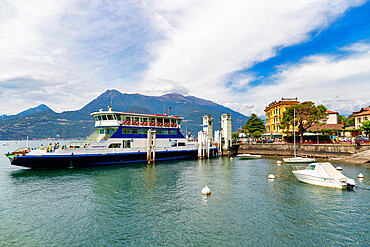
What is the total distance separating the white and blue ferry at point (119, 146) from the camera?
96.6 feet

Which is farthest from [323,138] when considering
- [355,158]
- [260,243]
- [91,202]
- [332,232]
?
[91,202]

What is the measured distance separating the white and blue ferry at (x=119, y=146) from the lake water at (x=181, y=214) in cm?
748

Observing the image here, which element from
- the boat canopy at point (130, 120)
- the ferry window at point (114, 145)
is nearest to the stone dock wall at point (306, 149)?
the boat canopy at point (130, 120)

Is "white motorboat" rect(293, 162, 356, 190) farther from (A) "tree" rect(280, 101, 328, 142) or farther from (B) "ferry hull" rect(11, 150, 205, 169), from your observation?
(A) "tree" rect(280, 101, 328, 142)

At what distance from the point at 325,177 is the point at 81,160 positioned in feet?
102

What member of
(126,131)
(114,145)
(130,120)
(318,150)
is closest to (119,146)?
(114,145)

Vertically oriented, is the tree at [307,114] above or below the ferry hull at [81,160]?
above

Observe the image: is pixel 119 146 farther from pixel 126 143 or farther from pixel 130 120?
pixel 130 120

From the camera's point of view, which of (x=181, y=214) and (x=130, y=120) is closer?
(x=181, y=214)

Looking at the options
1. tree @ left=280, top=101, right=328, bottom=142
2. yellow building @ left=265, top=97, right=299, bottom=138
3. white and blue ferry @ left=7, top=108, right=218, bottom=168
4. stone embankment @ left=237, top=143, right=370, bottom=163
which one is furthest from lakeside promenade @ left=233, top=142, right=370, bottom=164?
white and blue ferry @ left=7, top=108, right=218, bottom=168

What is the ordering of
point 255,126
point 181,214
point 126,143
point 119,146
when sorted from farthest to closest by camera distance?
point 255,126, point 126,143, point 119,146, point 181,214

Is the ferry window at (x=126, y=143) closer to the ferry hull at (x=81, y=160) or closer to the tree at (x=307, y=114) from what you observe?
the ferry hull at (x=81, y=160)

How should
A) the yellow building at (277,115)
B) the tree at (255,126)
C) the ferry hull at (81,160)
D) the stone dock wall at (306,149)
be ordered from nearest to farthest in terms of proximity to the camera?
the ferry hull at (81,160) → the stone dock wall at (306,149) → the yellow building at (277,115) → the tree at (255,126)

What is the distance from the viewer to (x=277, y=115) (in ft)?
222
